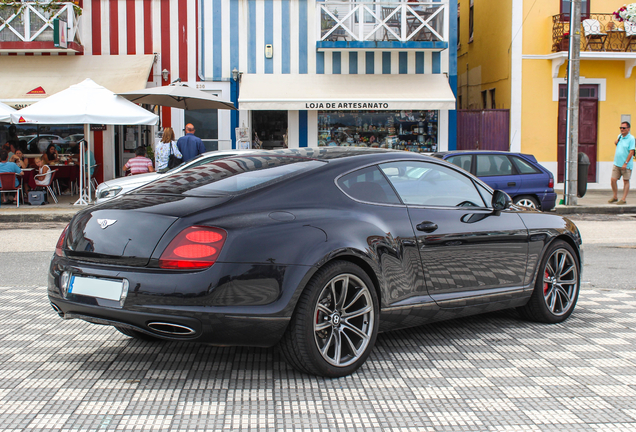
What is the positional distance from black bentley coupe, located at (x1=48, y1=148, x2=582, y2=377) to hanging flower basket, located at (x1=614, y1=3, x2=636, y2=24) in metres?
18.4

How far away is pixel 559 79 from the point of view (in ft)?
70.2

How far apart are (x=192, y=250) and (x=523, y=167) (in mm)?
11228

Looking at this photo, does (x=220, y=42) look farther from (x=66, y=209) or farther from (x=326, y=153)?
(x=326, y=153)

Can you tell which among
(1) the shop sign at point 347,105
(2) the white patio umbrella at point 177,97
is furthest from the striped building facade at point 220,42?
(2) the white patio umbrella at point 177,97

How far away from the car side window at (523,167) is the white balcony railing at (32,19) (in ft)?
43.8

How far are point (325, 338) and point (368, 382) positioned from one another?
348mm

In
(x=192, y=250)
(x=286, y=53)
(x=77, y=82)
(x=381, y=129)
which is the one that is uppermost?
(x=286, y=53)

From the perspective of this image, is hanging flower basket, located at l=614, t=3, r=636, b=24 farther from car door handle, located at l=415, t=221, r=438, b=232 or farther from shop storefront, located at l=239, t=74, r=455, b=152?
car door handle, located at l=415, t=221, r=438, b=232

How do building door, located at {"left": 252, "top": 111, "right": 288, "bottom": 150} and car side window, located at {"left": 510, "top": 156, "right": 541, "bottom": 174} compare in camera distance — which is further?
building door, located at {"left": 252, "top": 111, "right": 288, "bottom": 150}

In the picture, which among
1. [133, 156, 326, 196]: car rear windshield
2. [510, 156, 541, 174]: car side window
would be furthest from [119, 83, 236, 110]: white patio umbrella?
[133, 156, 326, 196]: car rear windshield

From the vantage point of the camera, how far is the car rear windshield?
4.09m

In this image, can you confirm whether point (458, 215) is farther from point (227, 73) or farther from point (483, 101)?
point (483, 101)

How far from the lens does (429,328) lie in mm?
5195

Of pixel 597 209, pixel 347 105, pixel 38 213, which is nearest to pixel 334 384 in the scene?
pixel 38 213
